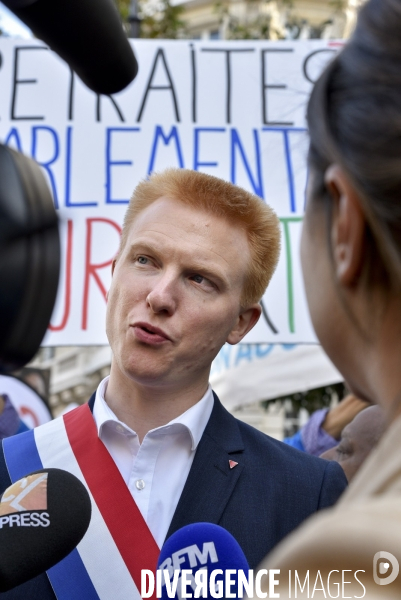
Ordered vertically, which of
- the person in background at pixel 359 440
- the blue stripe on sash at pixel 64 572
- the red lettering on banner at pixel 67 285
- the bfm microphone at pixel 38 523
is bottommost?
the person in background at pixel 359 440

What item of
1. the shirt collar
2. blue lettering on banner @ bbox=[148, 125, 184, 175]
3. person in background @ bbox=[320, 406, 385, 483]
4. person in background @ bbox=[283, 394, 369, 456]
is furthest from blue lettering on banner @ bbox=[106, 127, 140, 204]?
the shirt collar

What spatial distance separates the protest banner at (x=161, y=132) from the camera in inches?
169

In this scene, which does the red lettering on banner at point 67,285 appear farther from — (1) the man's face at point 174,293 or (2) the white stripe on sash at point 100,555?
(2) the white stripe on sash at point 100,555

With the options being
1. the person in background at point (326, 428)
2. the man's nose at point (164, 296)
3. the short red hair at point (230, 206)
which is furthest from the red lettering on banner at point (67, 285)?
the man's nose at point (164, 296)

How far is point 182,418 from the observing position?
2.21m

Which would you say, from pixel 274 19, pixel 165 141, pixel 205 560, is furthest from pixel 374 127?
pixel 274 19

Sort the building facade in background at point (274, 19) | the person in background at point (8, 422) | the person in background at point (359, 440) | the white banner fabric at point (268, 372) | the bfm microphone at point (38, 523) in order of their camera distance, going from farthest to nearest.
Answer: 1. the building facade in background at point (274, 19)
2. the white banner fabric at point (268, 372)
3. the person in background at point (8, 422)
4. the person in background at point (359, 440)
5. the bfm microphone at point (38, 523)

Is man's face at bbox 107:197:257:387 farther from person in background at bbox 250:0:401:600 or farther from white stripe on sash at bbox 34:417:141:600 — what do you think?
person in background at bbox 250:0:401:600

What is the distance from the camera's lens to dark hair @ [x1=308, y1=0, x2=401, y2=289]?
0.91m

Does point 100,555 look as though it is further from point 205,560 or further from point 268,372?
point 268,372

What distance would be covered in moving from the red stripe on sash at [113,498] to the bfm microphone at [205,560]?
548 mm

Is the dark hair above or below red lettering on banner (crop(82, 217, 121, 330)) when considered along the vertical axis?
above

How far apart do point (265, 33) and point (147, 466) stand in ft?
24.1

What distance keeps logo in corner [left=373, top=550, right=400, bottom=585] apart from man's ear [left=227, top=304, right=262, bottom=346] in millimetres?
1810
